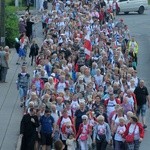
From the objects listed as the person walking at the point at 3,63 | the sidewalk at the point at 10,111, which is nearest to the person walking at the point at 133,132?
the sidewalk at the point at 10,111

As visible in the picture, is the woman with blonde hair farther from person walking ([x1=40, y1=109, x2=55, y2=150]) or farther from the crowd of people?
person walking ([x1=40, y1=109, x2=55, y2=150])

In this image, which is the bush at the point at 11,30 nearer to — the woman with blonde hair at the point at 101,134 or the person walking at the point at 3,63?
the person walking at the point at 3,63

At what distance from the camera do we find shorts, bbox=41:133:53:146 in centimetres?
2134

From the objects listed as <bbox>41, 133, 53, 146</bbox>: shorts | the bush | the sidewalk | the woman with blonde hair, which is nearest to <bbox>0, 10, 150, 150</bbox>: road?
the sidewalk

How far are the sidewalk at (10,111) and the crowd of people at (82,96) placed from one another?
23.4 inches

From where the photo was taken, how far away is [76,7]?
4547 centimetres

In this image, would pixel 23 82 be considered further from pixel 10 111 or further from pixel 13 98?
pixel 13 98

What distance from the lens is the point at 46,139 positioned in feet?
70.3

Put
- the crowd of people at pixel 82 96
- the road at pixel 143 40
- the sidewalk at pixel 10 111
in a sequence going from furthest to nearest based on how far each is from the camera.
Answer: the road at pixel 143 40 → the sidewalk at pixel 10 111 → the crowd of people at pixel 82 96

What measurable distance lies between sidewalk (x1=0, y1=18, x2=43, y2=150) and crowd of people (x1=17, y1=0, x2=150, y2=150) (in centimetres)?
60

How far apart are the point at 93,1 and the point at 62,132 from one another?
2805cm

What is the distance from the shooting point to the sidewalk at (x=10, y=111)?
23203 millimetres

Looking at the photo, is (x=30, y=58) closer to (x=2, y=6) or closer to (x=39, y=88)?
(x=2, y=6)

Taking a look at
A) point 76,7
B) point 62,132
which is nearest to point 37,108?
point 62,132
